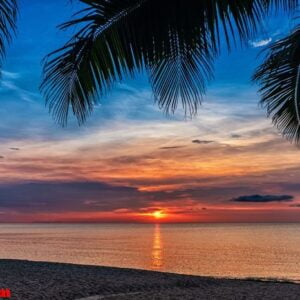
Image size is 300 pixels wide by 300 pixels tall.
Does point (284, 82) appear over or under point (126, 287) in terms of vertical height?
over

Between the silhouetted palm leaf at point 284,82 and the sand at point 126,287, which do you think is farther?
the sand at point 126,287

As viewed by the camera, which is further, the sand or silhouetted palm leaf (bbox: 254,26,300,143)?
the sand

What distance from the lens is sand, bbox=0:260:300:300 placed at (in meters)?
14.6

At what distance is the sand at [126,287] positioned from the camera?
47.9 feet

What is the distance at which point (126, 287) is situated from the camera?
1673cm

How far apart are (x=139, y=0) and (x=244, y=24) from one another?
95 centimetres

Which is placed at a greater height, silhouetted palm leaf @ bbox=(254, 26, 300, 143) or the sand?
silhouetted palm leaf @ bbox=(254, 26, 300, 143)

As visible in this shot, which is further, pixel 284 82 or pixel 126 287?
pixel 126 287

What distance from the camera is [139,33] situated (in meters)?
4.12

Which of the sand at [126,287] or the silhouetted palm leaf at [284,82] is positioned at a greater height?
the silhouetted palm leaf at [284,82]

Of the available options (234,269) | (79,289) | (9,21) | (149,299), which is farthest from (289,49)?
(234,269)

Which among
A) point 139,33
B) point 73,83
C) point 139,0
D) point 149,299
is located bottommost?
point 149,299

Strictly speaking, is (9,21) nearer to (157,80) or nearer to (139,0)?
(139,0)

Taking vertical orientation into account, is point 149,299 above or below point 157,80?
below
